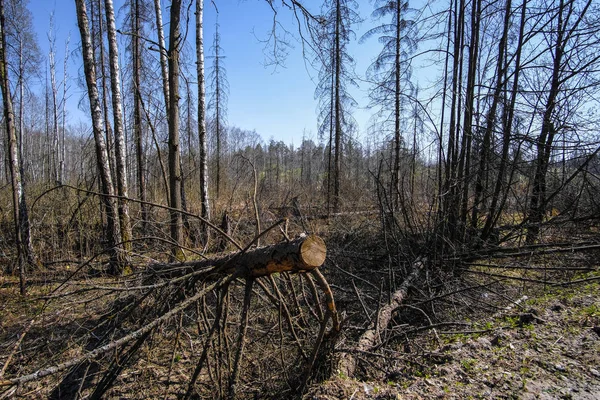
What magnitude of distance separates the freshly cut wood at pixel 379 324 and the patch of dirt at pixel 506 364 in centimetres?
20

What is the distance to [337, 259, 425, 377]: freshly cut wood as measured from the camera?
254 centimetres

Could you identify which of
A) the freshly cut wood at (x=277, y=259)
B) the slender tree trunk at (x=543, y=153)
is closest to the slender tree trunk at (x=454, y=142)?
the slender tree trunk at (x=543, y=153)

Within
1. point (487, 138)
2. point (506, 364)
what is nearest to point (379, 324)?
point (506, 364)

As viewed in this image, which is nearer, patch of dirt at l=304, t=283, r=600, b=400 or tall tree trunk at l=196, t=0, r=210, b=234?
patch of dirt at l=304, t=283, r=600, b=400

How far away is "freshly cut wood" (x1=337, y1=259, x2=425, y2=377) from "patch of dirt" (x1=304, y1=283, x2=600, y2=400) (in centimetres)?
20

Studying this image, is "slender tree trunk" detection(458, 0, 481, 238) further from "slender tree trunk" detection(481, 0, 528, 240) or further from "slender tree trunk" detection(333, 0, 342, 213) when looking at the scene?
"slender tree trunk" detection(333, 0, 342, 213)

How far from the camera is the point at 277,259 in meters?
2.05

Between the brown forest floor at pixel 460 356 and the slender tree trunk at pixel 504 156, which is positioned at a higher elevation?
the slender tree trunk at pixel 504 156

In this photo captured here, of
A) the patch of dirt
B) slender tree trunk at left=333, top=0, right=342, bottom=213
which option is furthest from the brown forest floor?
slender tree trunk at left=333, top=0, right=342, bottom=213

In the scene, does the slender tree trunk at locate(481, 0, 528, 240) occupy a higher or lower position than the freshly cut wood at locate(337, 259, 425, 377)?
higher

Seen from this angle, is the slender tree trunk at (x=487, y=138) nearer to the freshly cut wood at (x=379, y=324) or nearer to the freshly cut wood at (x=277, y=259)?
the freshly cut wood at (x=379, y=324)

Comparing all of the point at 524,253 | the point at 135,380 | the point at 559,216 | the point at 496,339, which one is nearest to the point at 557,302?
the point at 524,253

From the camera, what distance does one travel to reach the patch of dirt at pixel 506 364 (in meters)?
2.12

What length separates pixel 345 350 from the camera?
8.08 ft
